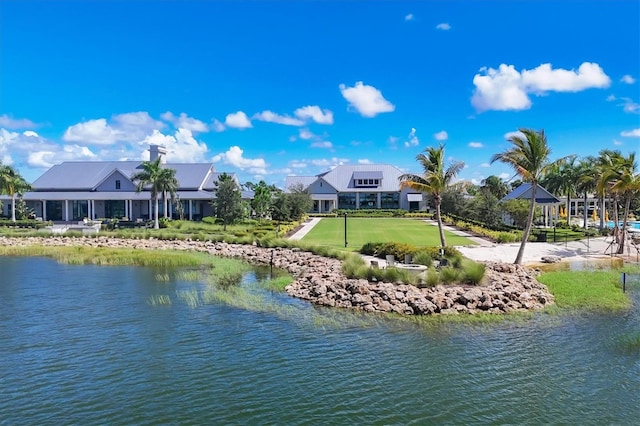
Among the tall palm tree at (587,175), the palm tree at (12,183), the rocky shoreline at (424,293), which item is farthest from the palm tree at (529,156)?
the palm tree at (12,183)

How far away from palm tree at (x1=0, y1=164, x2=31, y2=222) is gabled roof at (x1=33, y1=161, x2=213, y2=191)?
6.02m

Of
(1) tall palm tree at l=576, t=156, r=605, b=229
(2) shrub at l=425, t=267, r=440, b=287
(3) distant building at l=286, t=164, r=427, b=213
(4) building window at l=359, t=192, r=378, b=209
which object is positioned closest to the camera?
(2) shrub at l=425, t=267, r=440, b=287

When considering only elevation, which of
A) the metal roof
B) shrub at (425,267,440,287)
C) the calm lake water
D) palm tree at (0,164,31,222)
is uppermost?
the metal roof

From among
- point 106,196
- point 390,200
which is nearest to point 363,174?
point 390,200

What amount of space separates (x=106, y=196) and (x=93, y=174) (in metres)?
6.22

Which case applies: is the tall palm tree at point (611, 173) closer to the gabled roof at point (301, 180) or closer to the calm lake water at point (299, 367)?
the calm lake water at point (299, 367)

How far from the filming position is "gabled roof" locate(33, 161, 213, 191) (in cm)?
5291

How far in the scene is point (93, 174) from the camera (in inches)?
2162

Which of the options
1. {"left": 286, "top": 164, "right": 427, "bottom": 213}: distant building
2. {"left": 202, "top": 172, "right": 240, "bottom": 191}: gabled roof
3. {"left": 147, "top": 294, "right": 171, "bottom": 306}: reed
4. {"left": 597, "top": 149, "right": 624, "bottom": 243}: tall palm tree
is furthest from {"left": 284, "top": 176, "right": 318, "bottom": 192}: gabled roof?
{"left": 147, "top": 294, "right": 171, "bottom": 306}: reed

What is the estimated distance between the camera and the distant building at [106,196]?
166 feet

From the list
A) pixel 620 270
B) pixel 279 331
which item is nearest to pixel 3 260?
pixel 279 331

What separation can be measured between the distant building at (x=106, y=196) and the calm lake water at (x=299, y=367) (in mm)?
36550

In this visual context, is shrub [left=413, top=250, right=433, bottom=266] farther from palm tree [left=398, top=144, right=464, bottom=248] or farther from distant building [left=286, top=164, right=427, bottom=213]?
distant building [left=286, top=164, right=427, bottom=213]

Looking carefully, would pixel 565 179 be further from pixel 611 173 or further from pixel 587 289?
pixel 587 289
